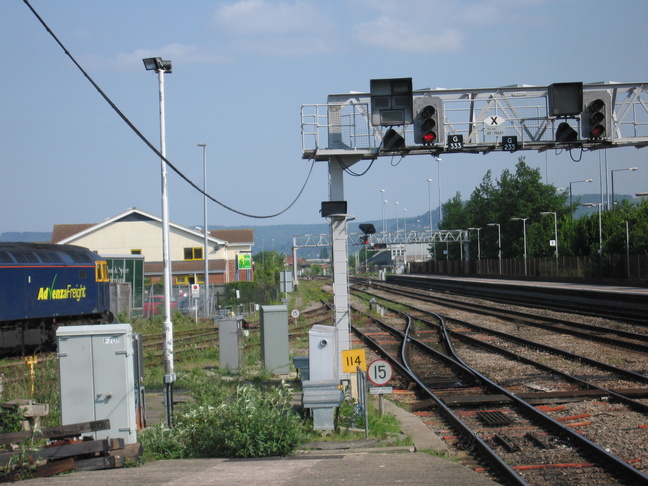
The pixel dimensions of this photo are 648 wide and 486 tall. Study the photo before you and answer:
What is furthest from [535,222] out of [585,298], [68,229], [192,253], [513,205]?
[68,229]

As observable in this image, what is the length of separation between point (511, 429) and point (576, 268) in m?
50.9

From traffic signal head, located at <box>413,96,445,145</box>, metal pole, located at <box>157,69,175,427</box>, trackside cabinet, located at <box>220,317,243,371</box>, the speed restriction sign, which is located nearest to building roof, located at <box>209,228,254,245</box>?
metal pole, located at <box>157,69,175,427</box>

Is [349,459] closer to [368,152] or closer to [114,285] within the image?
[368,152]

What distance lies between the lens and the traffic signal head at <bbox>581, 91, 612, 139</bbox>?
1622 cm

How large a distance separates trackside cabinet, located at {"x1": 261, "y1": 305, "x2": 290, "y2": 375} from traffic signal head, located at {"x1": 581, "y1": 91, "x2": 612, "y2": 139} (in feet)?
26.3

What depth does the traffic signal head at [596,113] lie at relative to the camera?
16.2 meters

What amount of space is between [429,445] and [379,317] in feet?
86.3

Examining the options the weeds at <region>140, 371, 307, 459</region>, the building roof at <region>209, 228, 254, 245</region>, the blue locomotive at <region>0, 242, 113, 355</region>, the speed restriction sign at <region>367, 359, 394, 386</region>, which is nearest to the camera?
the weeds at <region>140, 371, 307, 459</region>

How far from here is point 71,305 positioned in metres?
27.6

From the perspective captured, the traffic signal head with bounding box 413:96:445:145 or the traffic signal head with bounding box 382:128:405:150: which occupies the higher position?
the traffic signal head with bounding box 413:96:445:145

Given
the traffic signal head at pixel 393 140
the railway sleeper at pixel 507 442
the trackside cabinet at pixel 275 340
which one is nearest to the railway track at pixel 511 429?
the railway sleeper at pixel 507 442

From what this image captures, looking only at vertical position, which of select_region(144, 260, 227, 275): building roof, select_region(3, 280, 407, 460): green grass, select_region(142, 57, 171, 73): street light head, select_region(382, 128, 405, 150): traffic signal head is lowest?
select_region(3, 280, 407, 460): green grass

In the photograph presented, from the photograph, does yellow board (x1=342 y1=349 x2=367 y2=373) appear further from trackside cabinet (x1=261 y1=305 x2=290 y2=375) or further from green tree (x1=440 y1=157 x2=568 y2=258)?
green tree (x1=440 y1=157 x2=568 y2=258)

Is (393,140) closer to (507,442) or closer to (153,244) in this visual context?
(507,442)
